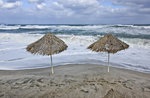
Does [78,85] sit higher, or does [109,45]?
[109,45]

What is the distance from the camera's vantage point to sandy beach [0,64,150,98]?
398 centimetres

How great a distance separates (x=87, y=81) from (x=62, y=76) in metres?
0.94

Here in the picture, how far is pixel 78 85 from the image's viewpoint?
4402 millimetres

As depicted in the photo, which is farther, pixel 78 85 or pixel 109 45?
pixel 109 45

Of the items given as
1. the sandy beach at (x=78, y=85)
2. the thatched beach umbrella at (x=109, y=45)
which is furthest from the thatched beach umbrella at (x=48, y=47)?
the thatched beach umbrella at (x=109, y=45)

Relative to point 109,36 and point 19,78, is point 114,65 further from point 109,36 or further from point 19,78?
point 19,78

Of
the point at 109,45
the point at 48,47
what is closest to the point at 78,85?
the point at 48,47

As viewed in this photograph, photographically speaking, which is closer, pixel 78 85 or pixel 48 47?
pixel 78 85

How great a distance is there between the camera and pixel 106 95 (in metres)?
3.93

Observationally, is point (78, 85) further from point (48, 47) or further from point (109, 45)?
point (109, 45)

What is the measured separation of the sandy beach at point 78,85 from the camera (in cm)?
398

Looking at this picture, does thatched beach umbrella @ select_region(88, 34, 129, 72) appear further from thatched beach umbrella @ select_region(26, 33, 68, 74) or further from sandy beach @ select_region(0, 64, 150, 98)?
thatched beach umbrella @ select_region(26, 33, 68, 74)

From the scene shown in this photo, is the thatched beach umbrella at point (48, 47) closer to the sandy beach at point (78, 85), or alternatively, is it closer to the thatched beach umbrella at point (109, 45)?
the sandy beach at point (78, 85)

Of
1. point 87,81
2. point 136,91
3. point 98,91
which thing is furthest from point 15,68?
point 136,91
